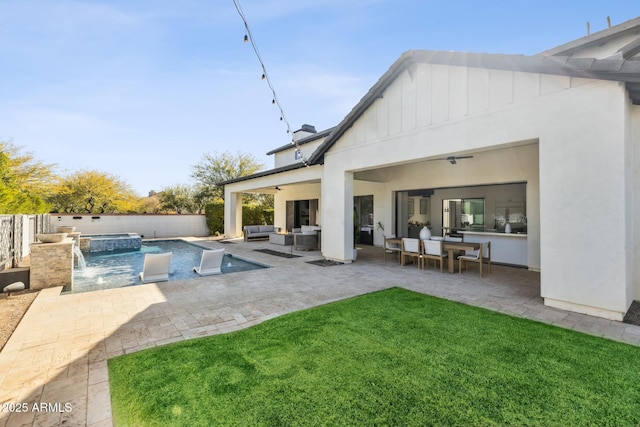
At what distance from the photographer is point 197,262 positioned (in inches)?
476

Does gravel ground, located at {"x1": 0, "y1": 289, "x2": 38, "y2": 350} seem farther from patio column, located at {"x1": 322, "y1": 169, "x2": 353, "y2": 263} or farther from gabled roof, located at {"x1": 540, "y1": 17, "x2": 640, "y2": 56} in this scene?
gabled roof, located at {"x1": 540, "y1": 17, "x2": 640, "y2": 56}

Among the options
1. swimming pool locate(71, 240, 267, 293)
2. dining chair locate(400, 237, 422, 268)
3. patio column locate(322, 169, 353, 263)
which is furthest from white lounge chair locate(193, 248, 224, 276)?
dining chair locate(400, 237, 422, 268)

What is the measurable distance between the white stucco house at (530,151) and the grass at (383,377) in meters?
1.72

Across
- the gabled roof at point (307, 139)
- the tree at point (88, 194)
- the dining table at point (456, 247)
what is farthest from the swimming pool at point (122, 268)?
the tree at point (88, 194)

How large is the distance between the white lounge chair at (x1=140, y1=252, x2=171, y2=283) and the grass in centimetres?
480

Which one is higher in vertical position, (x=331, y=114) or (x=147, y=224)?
(x=331, y=114)

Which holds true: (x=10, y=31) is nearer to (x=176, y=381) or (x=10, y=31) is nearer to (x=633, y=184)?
(x=176, y=381)

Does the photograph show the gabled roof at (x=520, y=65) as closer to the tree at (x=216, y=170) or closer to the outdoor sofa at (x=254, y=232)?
the outdoor sofa at (x=254, y=232)

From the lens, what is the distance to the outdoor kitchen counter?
31.1 ft

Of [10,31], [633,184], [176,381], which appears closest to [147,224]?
[10,31]

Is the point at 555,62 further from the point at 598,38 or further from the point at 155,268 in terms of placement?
the point at 155,268

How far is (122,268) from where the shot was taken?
10625 millimetres

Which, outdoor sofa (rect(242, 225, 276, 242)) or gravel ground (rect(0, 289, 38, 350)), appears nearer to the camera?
gravel ground (rect(0, 289, 38, 350))

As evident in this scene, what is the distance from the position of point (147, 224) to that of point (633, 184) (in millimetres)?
24624
